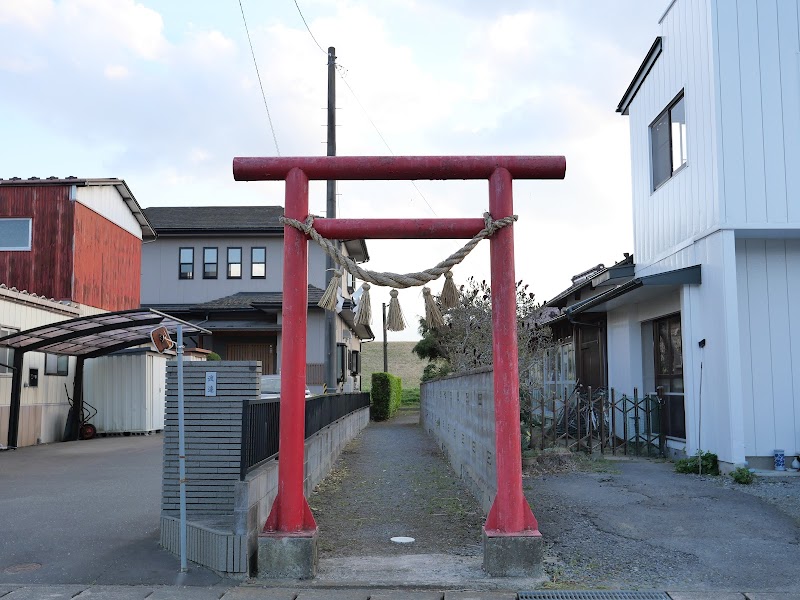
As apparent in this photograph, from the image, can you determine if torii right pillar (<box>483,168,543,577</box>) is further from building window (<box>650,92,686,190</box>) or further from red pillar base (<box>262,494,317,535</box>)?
building window (<box>650,92,686,190</box>)

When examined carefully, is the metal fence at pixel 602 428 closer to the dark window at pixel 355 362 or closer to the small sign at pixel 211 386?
the small sign at pixel 211 386

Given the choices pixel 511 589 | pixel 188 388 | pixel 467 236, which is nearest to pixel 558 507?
pixel 511 589

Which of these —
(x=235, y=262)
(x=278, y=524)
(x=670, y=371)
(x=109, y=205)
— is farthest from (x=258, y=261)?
(x=278, y=524)

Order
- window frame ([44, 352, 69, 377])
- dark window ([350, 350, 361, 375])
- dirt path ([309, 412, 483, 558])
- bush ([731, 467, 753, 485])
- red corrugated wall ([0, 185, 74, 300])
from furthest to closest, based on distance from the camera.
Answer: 1. dark window ([350, 350, 361, 375])
2. red corrugated wall ([0, 185, 74, 300])
3. window frame ([44, 352, 69, 377])
4. bush ([731, 467, 753, 485])
5. dirt path ([309, 412, 483, 558])

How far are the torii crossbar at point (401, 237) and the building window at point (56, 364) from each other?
1358 centimetres

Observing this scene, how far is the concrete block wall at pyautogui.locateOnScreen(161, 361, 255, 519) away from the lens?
661cm

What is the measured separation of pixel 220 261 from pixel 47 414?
1583cm

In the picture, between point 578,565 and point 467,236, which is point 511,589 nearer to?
point 578,565

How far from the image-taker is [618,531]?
7.47 m

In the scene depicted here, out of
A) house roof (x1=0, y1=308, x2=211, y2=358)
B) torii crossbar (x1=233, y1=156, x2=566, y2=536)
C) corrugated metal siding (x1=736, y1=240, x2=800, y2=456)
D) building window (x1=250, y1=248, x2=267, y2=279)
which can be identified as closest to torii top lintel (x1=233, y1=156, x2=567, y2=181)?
torii crossbar (x1=233, y1=156, x2=566, y2=536)

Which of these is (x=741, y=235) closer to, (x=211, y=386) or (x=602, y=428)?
(x=602, y=428)

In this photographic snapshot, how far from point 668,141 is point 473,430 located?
6.69 meters

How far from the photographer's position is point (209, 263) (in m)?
33.1

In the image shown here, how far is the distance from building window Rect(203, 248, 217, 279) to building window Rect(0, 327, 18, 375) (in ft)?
55.0
